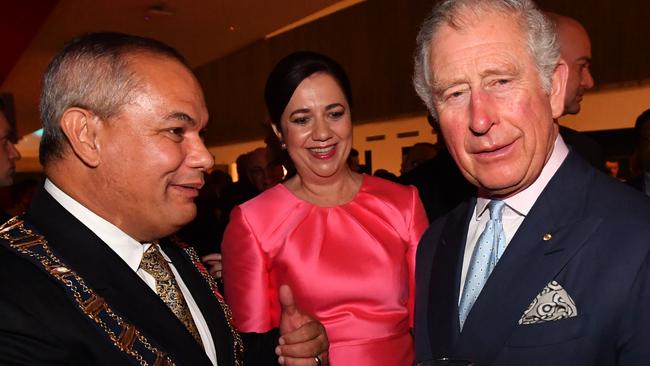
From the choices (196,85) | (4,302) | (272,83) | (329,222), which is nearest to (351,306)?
(329,222)

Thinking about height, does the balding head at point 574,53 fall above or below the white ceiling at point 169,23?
below

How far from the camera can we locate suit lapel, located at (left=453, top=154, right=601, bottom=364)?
1375 mm

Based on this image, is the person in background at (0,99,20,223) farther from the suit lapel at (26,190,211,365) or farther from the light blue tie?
the light blue tie

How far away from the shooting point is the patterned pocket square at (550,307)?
132 centimetres

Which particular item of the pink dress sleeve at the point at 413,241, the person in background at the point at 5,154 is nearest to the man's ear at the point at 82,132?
the pink dress sleeve at the point at 413,241

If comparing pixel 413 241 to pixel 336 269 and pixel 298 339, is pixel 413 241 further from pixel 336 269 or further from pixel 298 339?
pixel 298 339

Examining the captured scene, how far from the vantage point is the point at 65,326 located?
1185mm

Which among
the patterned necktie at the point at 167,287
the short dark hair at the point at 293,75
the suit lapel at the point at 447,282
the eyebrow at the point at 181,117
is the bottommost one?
the suit lapel at the point at 447,282

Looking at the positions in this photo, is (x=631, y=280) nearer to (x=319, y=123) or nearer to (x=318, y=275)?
(x=318, y=275)

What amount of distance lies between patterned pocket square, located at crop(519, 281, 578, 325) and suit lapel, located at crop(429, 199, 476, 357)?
24cm

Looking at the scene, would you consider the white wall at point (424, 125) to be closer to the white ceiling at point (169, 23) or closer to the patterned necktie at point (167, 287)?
the white ceiling at point (169, 23)

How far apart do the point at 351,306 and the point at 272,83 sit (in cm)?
95

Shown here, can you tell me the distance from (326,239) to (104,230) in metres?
1.06

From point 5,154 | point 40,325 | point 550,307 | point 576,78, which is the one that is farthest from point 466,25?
point 5,154
